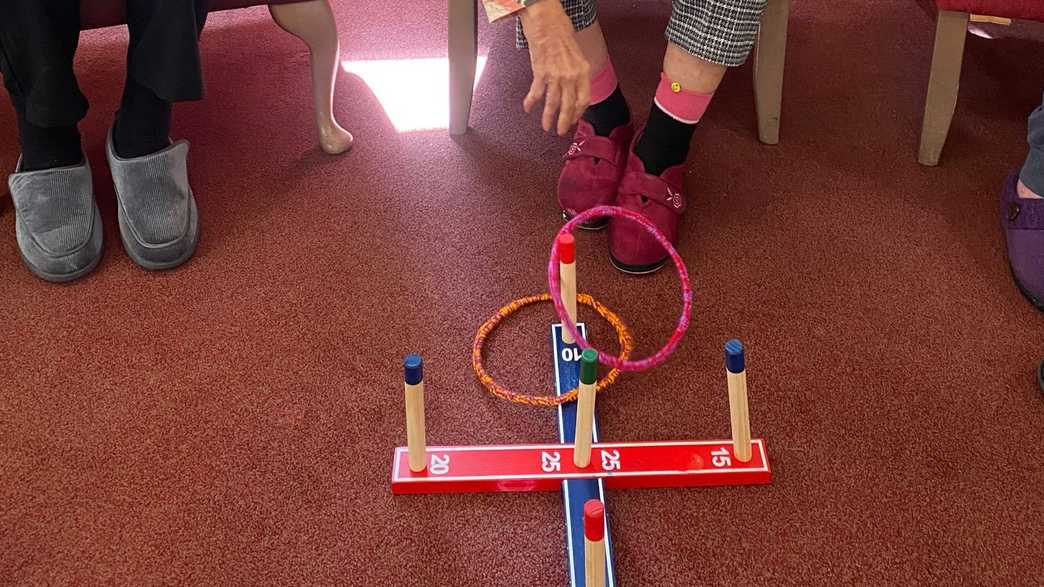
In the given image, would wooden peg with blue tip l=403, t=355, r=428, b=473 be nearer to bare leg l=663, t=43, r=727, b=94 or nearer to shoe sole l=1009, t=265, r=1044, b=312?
bare leg l=663, t=43, r=727, b=94

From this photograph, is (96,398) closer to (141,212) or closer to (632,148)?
(141,212)

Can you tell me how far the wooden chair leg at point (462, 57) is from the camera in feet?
4.56

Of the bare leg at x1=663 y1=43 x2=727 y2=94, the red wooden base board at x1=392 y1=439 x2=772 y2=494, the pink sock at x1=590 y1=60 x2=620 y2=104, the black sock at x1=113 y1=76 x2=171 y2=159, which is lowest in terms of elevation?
the red wooden base board at x1=392 y1=439 x2=772 y2=494

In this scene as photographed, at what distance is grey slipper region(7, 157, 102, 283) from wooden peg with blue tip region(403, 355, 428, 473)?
23.4 inches

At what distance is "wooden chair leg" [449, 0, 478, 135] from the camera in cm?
139

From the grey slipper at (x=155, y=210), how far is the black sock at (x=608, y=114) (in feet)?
1.97

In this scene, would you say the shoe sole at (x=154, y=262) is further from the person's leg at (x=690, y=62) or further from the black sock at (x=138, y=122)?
the person's leg at (x=690, y=62)

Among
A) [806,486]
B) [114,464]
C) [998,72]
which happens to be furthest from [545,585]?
[998,72]

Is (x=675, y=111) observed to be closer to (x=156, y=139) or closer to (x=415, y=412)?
(x=415, y=412)

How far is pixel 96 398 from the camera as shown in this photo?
105cm

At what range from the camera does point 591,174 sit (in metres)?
1.28

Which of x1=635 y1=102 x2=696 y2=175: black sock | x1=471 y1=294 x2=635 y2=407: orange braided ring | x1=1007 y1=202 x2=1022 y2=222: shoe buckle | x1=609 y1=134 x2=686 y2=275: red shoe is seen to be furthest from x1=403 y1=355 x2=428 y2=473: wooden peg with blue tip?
x1=1007 y1=202 x2=1022 y2=222: shoe buckle

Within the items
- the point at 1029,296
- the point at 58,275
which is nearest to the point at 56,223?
the point at 58,275

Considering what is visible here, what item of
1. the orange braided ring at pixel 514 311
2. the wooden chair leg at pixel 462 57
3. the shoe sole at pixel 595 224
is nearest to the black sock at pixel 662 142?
the shoe sole at pixel 595 224
